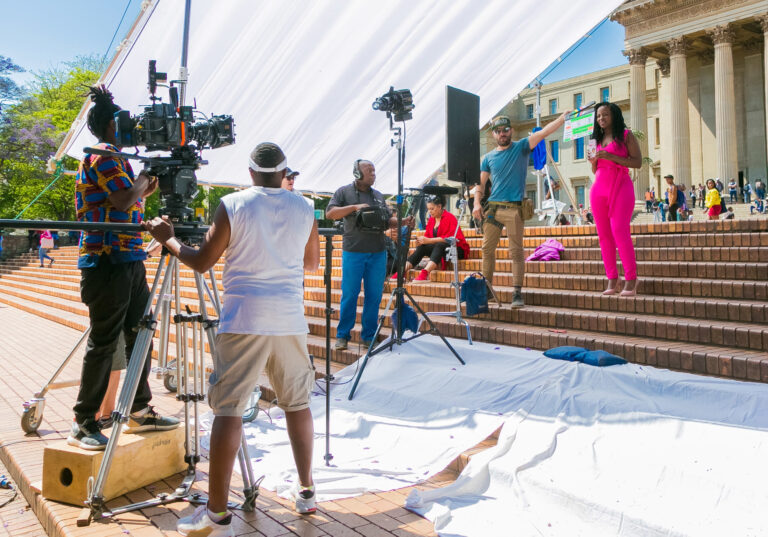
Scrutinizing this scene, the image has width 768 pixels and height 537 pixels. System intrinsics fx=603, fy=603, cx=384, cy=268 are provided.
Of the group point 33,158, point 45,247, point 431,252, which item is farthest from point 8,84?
point 431,252

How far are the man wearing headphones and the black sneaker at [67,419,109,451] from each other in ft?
9.85

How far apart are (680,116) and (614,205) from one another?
3772 centimetres

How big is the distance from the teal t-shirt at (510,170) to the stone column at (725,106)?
35239 mm

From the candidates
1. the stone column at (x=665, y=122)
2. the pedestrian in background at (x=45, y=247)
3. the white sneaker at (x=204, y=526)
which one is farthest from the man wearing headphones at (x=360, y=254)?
the stone column at (x=665, y=122)

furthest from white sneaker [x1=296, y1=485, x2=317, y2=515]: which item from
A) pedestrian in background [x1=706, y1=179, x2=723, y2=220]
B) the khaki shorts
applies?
pedestrian in background [x1=706, y1=179, x2=723, y2=220]

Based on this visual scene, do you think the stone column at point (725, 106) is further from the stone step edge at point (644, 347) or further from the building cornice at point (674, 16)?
the stone step edge at point (644, 347)

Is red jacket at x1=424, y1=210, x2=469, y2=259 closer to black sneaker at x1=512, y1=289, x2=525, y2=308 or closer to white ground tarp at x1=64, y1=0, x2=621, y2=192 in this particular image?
white ground tarp at x1=64, y1=0, x2=621, y2=192

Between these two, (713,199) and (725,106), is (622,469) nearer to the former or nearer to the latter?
(713,199)

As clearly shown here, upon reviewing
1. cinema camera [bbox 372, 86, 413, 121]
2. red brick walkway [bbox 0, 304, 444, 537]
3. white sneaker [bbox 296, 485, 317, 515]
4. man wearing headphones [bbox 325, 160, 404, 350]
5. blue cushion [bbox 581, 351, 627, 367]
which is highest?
cinema camera [bbox 372, 86, 413, 121]

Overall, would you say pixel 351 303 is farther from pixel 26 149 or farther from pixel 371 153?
pixel 26 149

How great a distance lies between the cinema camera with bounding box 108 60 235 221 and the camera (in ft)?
9.30

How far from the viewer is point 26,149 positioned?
35750 mm

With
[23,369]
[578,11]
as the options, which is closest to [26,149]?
[23,369]

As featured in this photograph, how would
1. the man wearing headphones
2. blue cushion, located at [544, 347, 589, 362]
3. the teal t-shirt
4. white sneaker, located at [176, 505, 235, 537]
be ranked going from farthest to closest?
the teal t-shirt → the man wearing headphones → blue cushion, located at [544, 347, 589, 362] → white sneaker, located at [176, 505, 235, 537]
